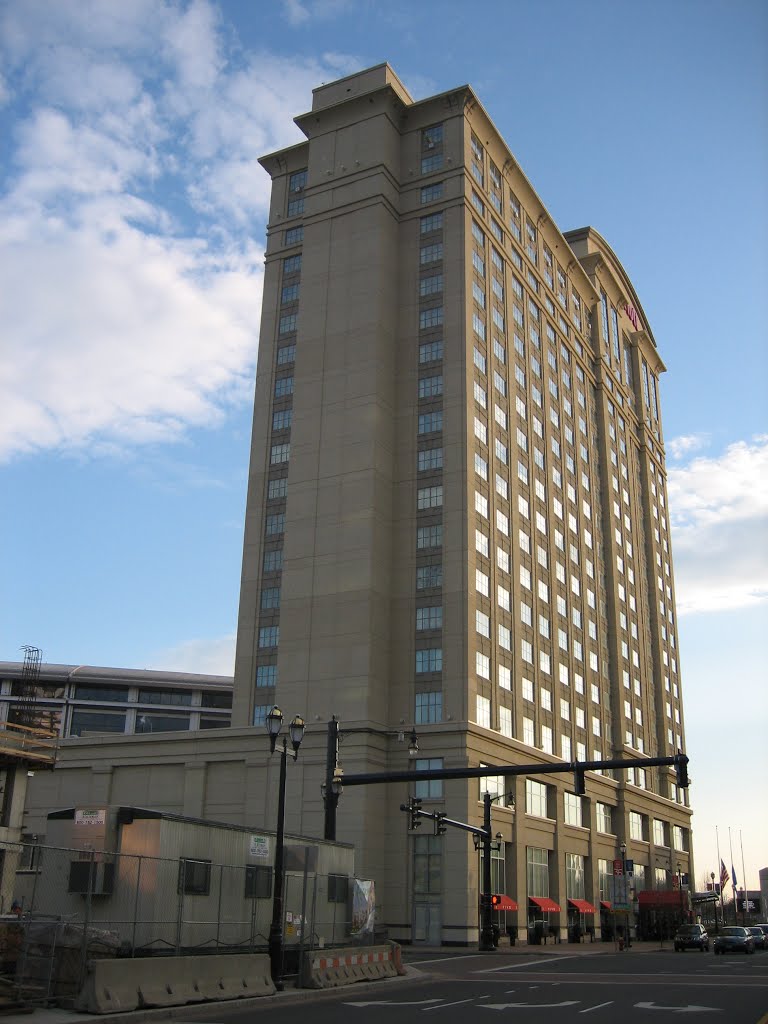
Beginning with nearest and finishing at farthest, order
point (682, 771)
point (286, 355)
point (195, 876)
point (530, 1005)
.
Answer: point (530, 1005)
point (195, 876)
point (682, 771)
point (286, 355)

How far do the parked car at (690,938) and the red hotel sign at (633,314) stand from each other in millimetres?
78517

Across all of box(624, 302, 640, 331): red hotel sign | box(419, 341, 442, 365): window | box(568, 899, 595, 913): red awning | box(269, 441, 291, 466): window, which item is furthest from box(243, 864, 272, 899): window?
box(624, 302, 640, 331): red hotel sign

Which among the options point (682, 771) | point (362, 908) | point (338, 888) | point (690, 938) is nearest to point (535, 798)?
point (690, 938)

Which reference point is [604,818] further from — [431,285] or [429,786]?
[431,285]

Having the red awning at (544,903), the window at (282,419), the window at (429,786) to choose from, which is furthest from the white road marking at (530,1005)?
the window at (282,419)

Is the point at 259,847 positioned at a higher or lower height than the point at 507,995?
higher

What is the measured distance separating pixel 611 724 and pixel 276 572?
131ft

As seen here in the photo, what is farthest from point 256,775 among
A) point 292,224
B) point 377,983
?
point 292,224

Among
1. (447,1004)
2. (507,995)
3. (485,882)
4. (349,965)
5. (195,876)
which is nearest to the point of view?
(447,1004)

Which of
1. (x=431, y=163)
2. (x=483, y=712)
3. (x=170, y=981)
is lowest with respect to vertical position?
(x=170, y=981)

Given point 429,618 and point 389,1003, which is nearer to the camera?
point 389,1003

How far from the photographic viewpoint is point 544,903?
7062 centimetres

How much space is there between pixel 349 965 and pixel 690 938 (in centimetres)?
4424

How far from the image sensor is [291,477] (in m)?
74.8
